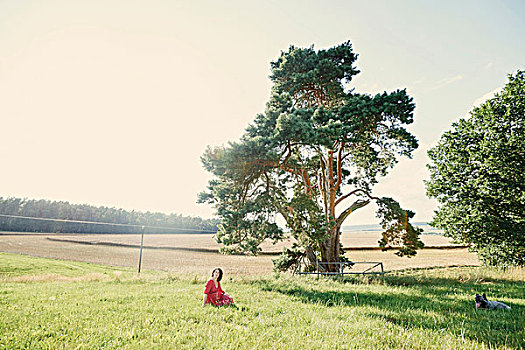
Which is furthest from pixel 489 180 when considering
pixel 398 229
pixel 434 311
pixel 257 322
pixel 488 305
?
pixel 257 322

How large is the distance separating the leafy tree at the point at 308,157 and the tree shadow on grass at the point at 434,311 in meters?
3.73

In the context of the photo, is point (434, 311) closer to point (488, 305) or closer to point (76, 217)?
point (488, 305)

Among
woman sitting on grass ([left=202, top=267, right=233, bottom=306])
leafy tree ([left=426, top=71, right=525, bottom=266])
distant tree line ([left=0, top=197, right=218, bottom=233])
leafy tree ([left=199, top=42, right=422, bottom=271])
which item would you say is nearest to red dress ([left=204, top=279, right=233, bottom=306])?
woman sitting on grass ([left=202, top=267, right=233, bottom=306])

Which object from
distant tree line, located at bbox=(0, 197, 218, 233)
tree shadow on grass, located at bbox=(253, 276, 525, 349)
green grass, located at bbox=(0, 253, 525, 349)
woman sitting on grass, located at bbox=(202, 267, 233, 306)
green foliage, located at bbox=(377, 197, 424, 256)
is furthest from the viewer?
distant tree line, located at bbox=(0, 197, 218, 233)

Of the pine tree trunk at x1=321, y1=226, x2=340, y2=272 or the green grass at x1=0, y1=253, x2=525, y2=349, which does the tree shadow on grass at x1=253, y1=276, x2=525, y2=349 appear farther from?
the pine tree trunk at x1=321, y1=226, x2=340, y2=272

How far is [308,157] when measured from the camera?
17625 mm

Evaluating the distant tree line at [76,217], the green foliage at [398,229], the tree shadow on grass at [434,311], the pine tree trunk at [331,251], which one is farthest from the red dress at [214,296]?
the distant tree line at [76,217]

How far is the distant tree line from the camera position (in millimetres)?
30109

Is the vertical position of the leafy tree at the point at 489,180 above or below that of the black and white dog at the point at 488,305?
above

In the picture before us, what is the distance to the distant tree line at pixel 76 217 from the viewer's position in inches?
1185

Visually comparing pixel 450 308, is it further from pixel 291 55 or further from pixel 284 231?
pixel 291 55

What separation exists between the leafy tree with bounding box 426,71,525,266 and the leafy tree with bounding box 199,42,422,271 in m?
3.98

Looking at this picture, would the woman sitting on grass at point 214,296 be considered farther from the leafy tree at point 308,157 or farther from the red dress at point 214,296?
the leafy tree at point 308,157

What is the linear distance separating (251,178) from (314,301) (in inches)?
275
